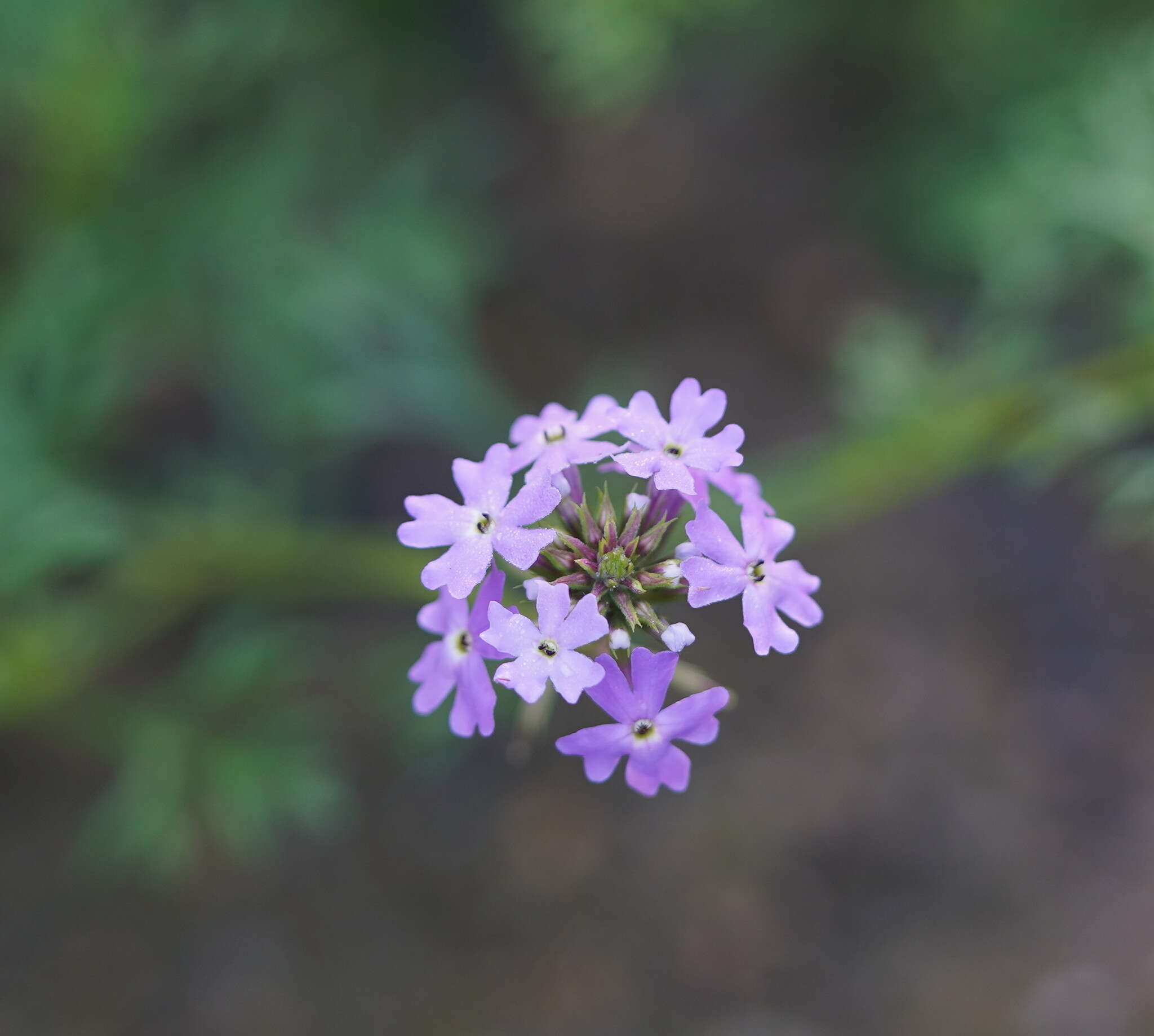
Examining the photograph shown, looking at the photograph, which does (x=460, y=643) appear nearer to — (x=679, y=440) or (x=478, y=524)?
(x=478, y=524)

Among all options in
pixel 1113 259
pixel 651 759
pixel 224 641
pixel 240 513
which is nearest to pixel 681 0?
pixel 1113 259

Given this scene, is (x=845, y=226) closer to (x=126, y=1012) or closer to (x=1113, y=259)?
(x=1113, y=259)

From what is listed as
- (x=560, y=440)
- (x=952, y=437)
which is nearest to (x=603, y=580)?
(x=560, y=440)

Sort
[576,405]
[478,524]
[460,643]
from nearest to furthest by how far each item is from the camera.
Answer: [478,524] → [460,643] → [576,405]

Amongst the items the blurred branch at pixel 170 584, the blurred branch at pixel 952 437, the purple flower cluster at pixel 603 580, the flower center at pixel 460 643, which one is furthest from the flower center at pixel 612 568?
the blurred branch at pixel 952 437

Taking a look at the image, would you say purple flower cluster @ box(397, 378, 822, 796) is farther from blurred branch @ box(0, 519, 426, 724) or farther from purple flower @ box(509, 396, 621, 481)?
blurred branch @ box(0, 519, 426, 724)

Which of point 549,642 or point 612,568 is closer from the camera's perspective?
point 549,642

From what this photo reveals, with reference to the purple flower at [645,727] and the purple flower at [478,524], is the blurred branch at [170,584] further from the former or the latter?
the purple flower at [645,727]
